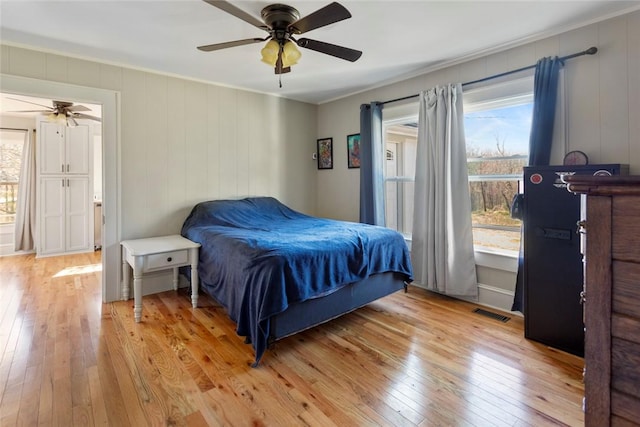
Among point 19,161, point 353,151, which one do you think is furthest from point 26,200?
point 353,151

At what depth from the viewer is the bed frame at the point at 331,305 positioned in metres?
2.19

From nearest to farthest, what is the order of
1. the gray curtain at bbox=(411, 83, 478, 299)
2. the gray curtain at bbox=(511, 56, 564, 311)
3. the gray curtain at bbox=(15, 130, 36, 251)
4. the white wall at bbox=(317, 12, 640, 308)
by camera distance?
1. the white wall at bbox=(317, 12, 640, 308)
2. the gray curtain at bbox=(511, 56, 564, 311)
3. the gray curtain at bbox=(411, 83, 478, 299)
4. the gray curtain at bbox=(15, 130, 36, 251)

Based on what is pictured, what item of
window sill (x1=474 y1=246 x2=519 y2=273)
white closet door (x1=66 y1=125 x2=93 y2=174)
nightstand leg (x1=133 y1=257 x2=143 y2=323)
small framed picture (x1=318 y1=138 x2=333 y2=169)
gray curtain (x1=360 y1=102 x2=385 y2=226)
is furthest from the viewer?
white closet door (x1=66 y1=125 x2=93 y2=174)

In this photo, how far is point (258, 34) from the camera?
2.59 m

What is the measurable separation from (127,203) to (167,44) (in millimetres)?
1623

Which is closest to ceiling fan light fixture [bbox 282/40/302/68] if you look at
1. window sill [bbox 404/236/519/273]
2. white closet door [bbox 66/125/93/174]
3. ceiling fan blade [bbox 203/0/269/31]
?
ceiling fan blade [bbox 203/0/269/31]

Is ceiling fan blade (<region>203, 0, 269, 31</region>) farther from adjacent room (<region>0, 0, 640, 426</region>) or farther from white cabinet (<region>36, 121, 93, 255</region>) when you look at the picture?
white cabinet (<region>36, 121, 93, 255</region>)

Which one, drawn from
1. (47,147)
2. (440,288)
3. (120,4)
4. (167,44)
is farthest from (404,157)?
(47,147)

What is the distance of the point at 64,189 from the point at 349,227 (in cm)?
514

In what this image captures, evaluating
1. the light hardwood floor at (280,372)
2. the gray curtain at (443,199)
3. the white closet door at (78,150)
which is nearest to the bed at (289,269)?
the light hardwood floor at (280,372)

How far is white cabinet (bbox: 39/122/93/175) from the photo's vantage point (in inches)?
203

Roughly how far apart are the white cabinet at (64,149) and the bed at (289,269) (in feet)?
11.4

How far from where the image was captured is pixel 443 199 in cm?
323

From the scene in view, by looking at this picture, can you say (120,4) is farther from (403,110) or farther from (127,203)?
(403,110)
